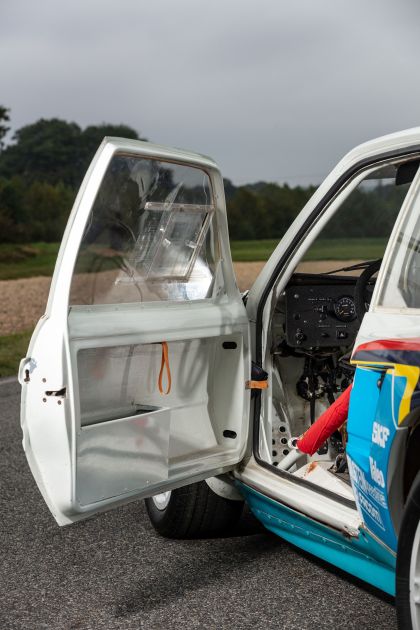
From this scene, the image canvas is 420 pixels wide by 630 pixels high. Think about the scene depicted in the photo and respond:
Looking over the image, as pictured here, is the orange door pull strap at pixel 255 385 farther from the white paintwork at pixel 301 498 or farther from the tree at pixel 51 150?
the tree at pixel 51 150

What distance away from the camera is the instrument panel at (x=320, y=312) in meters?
3.67

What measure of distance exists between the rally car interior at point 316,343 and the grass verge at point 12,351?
6.29 m

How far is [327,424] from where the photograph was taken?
10.2ft

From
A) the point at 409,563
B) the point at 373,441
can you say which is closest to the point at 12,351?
the point at 373,441

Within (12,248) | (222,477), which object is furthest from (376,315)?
(12,248)

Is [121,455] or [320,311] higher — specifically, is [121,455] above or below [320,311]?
below

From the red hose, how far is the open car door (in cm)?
37

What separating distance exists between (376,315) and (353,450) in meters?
0.42

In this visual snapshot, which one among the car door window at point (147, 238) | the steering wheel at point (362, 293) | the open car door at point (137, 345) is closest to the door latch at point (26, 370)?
the open car door at point (137, 345)

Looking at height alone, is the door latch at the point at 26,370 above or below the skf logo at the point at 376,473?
above

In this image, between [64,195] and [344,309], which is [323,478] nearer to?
[344,309]

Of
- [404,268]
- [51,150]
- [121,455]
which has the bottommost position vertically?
[121,455]

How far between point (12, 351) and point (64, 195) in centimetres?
3249

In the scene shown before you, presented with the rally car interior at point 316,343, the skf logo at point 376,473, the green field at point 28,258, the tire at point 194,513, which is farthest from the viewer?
the green field at point 28,258
